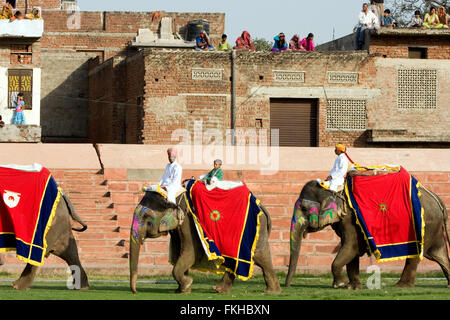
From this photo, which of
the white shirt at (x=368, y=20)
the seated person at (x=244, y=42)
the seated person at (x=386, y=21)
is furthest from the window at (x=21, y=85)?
the seated person at (x=386, y=21)

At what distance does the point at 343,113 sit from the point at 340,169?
19048mm

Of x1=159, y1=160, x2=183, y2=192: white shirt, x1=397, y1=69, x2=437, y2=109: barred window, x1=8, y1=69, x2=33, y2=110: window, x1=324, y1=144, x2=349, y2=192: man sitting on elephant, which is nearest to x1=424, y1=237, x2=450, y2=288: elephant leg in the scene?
x1=324, y1=144, x2=349, y2=192: man sitting on elephant

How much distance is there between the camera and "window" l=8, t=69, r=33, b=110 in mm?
34594

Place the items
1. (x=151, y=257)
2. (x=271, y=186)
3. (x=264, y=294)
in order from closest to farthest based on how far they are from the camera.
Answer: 1. (x=264, y=294)
2. (x=151, y=257)
3. (x=271, y=186)

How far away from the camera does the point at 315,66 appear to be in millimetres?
33406

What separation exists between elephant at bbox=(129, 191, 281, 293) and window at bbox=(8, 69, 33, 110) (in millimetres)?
21576

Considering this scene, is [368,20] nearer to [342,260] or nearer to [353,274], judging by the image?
[353,274]

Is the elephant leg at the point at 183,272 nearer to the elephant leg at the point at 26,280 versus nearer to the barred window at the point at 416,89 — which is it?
the elephant leg at the point at 26,280

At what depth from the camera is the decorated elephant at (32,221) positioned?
1380 centimetres

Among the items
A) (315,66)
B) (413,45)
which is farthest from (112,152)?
(413,45)

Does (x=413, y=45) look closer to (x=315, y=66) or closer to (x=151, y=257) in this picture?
(x=315, y=66)

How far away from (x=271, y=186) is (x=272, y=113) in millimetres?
10898

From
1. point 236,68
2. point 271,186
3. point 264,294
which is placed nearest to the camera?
point 264,294

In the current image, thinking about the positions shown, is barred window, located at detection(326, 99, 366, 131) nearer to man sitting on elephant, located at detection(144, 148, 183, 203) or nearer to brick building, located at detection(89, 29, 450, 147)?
brick building, located at detection(89, 29, 450, 147)
